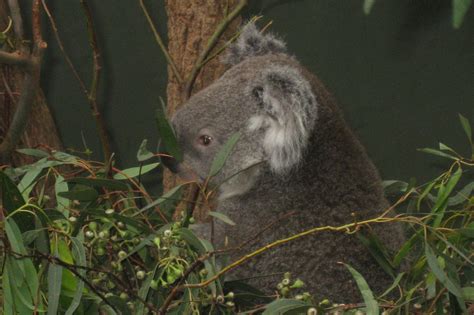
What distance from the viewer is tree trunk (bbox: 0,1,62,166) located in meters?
2.92

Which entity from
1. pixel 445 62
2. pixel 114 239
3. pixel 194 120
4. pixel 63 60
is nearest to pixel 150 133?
pixel 63 60

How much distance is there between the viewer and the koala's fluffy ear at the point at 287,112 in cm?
231

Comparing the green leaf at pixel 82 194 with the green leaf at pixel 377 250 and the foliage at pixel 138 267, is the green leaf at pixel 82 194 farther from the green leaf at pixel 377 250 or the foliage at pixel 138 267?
the green leaf at pixel 377 250

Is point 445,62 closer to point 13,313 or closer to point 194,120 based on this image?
point 194,120

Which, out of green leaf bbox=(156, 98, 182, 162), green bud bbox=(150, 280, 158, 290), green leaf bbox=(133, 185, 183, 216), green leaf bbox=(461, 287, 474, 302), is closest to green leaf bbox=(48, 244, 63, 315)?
green bud bbox=(150, 280, 158, 290)

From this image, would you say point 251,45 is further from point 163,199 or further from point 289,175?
point 163,199

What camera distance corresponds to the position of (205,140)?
2.56 m

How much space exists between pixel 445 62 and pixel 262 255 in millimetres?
1495

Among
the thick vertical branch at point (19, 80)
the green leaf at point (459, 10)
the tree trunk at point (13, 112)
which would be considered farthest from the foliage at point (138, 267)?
the tree trunk at point (13, 112)

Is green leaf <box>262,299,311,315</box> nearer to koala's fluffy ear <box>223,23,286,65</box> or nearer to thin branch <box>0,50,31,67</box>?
thin branch <box>0,50,31,67</box>

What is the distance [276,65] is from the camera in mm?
2508

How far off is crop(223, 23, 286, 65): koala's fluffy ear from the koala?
0.78 feet

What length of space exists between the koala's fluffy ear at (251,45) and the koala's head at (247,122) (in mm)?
151

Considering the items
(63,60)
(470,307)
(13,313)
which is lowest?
(470,307)
